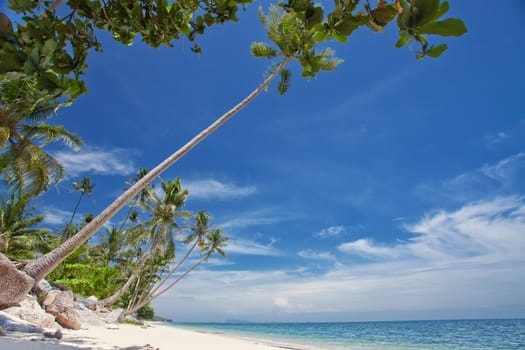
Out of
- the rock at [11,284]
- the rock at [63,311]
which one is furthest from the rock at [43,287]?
the rock at [11,284]

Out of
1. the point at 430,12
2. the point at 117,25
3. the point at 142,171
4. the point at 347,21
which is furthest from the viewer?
the point at 142,171

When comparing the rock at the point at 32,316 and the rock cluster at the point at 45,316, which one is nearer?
the rock cluster at the point at 45,316

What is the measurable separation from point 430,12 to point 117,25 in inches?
87.6

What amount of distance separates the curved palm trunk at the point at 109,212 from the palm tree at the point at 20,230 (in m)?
12.2

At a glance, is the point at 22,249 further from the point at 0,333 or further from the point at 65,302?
the point at 0,333

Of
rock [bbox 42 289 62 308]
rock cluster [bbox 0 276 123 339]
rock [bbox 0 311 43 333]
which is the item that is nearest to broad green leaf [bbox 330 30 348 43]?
rock cluster [bbox 0 276 123 339]

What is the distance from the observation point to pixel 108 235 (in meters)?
29.5

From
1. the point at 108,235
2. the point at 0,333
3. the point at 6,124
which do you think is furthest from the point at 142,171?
the point at 0,333

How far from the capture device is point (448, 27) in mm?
1096

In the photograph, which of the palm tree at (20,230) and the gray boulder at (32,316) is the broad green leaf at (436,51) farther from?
the palm tree at (20,230)

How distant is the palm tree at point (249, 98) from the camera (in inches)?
88.8

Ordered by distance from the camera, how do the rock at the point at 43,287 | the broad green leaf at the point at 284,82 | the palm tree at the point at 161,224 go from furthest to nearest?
1. the palm tree at the point at 161,224
2. the broad green leaf at the point at 284,82
3. the rock at the point at 43,287

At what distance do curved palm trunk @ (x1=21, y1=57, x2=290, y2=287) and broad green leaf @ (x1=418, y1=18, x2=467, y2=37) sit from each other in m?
6.86

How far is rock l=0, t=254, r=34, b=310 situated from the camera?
4.93 metres
